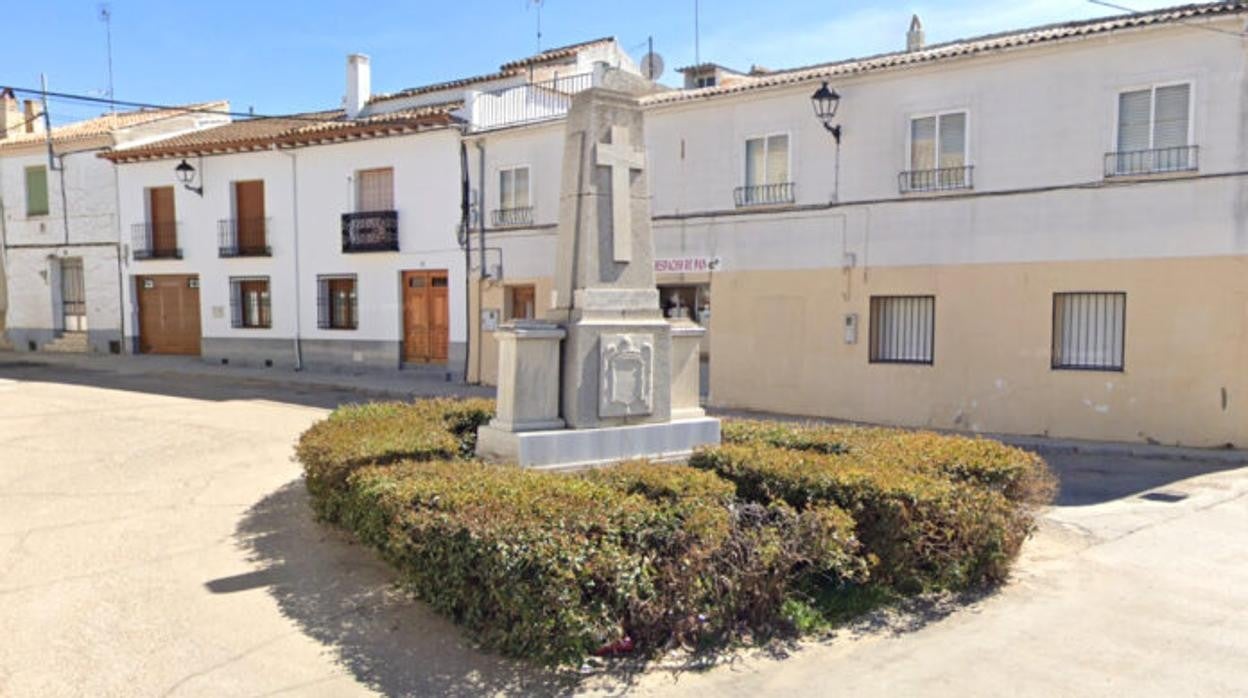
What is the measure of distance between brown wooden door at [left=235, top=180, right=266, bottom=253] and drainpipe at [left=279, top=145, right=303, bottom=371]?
1045 millimetres

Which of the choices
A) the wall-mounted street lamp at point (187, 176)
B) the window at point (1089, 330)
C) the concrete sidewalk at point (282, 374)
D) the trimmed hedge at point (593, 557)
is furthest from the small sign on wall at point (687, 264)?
the wall-mounted street lamp at point (187, 176)

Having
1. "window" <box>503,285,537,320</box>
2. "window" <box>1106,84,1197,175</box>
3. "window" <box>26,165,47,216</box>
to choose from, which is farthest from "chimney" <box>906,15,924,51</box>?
"window" <box>26,165,47,216</box>

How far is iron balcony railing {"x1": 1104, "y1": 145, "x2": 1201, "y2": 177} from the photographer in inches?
416

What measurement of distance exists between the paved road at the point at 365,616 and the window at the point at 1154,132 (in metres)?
4.65

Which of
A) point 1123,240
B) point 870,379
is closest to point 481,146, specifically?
point 870,379

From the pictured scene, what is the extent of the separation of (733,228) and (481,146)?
5.99 m

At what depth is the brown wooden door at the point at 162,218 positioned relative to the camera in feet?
71.5

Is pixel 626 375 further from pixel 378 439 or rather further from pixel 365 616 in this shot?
pixel 365 616

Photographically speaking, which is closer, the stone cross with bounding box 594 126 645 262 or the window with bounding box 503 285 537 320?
the stone cross with bounding box 594 126 645 262

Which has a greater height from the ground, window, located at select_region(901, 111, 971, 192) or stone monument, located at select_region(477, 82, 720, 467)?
window, located at select_region(901, 111, 971, 192)

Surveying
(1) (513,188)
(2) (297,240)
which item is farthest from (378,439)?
(2) (297,240)

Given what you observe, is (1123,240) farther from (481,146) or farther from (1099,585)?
(481,146)

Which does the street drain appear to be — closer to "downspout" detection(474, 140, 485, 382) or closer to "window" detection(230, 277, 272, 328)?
"downspout" detection(474, 140, 485, 382)

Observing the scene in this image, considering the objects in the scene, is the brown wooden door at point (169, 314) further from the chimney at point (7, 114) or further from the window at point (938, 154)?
the window at point (938, 154)
